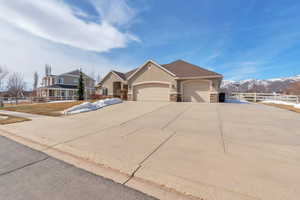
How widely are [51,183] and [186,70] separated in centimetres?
1587

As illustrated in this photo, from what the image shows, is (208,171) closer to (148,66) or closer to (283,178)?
(283,178)

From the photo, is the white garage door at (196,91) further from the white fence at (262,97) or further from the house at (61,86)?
the house at (61,86)

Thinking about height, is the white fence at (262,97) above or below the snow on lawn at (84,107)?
above

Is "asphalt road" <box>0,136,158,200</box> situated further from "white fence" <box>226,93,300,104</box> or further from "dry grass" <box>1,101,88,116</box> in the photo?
"white fence" <box>226,93,300,104</box>

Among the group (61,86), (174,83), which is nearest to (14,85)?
(61,86)

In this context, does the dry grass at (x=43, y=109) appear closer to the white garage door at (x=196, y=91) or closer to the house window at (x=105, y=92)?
the house window at (x=105, y=92)

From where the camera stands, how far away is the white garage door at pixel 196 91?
47.0ft

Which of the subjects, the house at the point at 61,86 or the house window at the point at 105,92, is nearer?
the house window at the point at 105,92

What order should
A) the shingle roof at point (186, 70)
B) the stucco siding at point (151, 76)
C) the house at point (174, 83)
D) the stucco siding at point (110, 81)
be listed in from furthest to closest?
the stucco siding at point (110, 81) < the stucco siding at point (151, 76) < the shingle roof at point (186, 70) < the house at point (174, 83)

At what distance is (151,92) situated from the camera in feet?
52.9

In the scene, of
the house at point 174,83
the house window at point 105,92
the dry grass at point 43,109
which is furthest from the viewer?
the house window at point 105,92

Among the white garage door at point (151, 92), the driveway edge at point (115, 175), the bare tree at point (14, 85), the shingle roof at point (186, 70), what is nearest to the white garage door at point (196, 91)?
the shingle roof at point (186, 70)

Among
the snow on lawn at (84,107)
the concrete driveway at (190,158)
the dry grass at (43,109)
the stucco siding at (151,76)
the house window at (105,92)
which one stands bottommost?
the concrete driveway at (190,158)

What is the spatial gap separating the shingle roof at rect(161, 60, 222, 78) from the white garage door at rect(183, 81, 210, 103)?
3.31 feet
